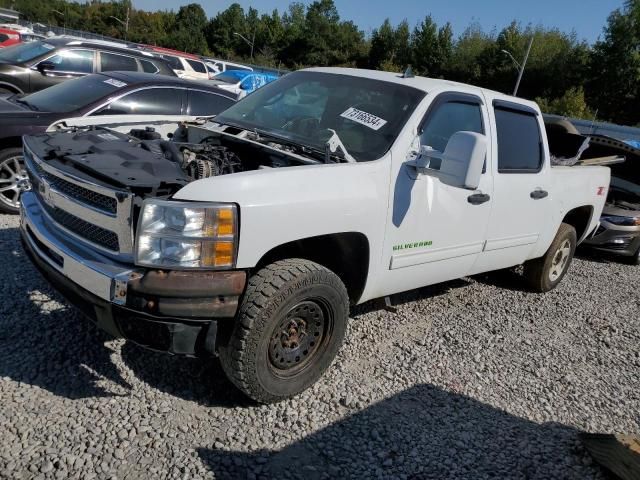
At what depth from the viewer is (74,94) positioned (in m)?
6.08

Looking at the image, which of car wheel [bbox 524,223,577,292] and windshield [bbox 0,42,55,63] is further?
windshield [bbox 0,42,55,63]

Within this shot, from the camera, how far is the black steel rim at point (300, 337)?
3.05 meters

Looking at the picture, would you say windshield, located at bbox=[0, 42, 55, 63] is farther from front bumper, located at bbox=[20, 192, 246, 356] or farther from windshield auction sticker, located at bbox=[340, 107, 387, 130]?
front bumper, located at bbox=[20, 192, 246, 356]

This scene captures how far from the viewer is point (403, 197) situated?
343cm

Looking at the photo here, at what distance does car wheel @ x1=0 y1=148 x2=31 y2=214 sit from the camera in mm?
5250

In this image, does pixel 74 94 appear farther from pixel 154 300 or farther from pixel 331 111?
pixel 154 300

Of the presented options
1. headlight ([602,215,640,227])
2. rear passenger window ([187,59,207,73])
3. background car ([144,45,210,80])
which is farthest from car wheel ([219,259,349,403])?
rear passenger window ([187,59,207,73])

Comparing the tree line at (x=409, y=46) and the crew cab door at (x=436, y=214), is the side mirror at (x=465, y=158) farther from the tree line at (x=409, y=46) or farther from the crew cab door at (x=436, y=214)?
the tree line at (x=409, y=46)

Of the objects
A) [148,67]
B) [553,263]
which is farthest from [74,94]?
[553,263]

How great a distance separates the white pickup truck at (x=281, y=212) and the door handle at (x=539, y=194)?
2cm

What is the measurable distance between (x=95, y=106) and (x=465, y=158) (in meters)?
4.43

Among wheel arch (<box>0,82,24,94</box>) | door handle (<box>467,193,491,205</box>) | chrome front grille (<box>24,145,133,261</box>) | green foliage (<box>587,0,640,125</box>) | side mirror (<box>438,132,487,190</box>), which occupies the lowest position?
wheel arch (<box>0,82,24,94</box>)

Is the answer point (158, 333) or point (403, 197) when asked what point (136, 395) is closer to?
point (158, 333)

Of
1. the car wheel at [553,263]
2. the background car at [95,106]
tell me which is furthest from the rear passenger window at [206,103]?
the car wheel at [553,263]
